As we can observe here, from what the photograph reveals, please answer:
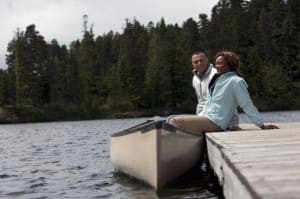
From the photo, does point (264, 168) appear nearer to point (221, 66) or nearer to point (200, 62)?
point (221, 66)

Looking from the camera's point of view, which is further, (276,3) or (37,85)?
(276,3)

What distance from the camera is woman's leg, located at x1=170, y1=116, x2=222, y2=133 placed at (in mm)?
8891

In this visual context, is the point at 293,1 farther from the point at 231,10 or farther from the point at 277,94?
the point at 277,94

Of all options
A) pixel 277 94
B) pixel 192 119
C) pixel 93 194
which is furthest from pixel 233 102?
pixel 277 94

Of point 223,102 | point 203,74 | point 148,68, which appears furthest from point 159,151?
point 148,68

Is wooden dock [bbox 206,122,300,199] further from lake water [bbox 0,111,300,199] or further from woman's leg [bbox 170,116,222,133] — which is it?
woman's leg [bbox 170,116,222,133]

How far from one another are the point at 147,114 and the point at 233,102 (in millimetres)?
80114

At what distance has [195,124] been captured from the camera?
354 inches

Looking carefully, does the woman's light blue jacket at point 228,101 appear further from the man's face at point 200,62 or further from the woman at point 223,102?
the man's face at point 200,62

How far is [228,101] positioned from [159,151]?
80.6 inches

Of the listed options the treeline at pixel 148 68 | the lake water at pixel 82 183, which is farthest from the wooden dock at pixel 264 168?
the treeline at pixel 148 68

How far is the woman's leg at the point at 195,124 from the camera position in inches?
350

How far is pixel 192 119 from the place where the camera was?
895cm

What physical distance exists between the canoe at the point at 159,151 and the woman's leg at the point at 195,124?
0.87 ft
